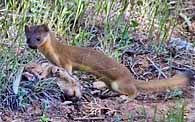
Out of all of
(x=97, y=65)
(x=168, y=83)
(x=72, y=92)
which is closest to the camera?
(x=72, y=92)

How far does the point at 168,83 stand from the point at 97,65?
0.63m

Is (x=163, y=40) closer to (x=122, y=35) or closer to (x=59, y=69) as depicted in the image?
(x=122, y=35)

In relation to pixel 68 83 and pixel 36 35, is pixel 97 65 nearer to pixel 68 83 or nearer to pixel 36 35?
pixel 68 83

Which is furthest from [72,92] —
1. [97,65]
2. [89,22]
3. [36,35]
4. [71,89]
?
[89,22]

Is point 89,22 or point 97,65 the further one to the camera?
point 89,22

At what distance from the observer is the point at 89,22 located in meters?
6.81

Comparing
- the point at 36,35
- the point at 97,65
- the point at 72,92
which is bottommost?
the point at 72,92

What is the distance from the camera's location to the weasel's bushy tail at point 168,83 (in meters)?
5.66

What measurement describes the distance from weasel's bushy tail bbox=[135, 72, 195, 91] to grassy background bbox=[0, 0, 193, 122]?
0.63 m

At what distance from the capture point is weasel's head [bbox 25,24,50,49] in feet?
18.1

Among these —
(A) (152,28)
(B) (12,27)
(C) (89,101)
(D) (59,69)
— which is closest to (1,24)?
(B) (12,27)

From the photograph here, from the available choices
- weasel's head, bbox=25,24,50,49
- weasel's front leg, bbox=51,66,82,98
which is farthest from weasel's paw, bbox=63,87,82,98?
weasel's head, bbox=25,24,50,49

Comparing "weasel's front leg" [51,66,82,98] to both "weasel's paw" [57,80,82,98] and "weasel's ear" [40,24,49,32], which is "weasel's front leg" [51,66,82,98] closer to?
"weasel's paw" [57,80,82,98]

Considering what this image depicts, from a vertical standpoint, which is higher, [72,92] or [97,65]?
[97,65]
